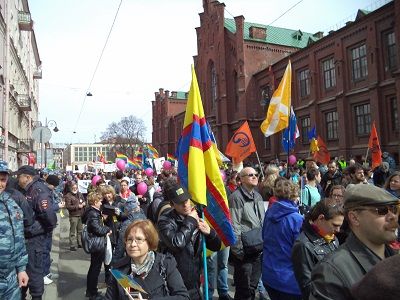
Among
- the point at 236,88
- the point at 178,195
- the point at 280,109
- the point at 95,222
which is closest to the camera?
the point at 178,195

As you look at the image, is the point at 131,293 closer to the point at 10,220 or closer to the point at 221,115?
the point at 10,220

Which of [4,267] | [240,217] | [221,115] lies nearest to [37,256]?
[4,267]

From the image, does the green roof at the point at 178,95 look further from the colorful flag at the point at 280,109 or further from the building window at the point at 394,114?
the colorful flag at the point at 280,109

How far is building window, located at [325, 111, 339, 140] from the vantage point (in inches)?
1081

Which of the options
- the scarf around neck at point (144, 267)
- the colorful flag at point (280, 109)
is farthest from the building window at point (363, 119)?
the scarf around neck at point (144, 267)

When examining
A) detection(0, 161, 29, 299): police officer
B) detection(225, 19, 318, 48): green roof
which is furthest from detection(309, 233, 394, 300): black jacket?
detection(225, 19, 318, 48): green roof

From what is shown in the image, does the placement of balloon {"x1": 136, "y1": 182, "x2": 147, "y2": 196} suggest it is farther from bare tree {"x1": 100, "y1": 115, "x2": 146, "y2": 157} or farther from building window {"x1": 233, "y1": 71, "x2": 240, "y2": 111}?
bare tree {"x1": 100, "y1": 115, "x2": 146, "y2": 157}

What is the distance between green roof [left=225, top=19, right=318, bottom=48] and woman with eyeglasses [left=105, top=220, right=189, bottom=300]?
38879 mm

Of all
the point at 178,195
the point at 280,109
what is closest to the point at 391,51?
the point at 280,109

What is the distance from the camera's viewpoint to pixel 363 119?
2477cm

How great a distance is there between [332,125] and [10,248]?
2670 centimetres

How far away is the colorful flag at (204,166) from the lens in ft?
14.8

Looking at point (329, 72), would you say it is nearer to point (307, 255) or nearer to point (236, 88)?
point (236, 88)

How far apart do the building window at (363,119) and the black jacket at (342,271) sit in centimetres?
2405
